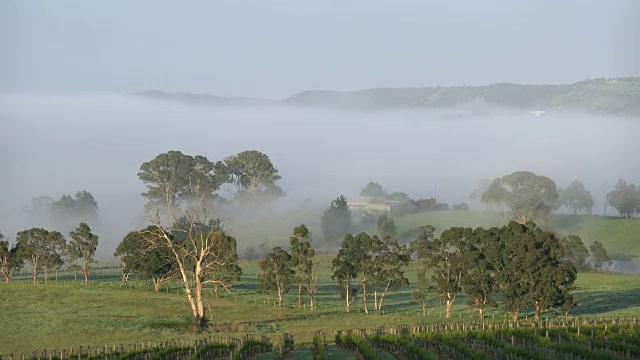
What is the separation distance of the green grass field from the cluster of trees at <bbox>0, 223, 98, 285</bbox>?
588cm

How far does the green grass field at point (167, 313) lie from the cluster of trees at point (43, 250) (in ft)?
19.3

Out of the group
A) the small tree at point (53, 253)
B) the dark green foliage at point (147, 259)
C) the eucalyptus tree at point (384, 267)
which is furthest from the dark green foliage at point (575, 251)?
the small tree at point (53, 253)

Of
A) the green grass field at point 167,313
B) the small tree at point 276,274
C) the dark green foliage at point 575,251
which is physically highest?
the dark green foliage at point 575,251

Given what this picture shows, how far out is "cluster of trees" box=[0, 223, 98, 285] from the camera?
12538cm

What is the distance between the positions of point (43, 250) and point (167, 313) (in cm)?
3898

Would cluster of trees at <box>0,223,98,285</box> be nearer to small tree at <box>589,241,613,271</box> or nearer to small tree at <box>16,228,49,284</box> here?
small tree at <box>16,228,49,284</box>

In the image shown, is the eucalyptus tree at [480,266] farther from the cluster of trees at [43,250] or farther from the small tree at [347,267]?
the cluster of trees at [43,250]

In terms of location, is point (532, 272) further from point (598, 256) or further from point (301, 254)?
point (598, 256)

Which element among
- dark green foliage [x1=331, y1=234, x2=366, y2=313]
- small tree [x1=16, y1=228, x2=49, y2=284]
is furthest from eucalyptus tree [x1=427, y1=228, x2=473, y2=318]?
small tree [x1=16, y1=228, x2=49, y2=284]

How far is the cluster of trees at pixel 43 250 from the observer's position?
411ft

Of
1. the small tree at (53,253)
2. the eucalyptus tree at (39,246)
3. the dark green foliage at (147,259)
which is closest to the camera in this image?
the dark green foliage at (147,259)

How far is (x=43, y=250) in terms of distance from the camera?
130 meters

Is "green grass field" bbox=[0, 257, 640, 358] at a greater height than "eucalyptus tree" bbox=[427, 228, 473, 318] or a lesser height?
lesser

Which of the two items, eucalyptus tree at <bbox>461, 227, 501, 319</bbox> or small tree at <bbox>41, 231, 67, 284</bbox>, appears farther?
small tree at <bbox>41, 231, 67, 284</bbox>
